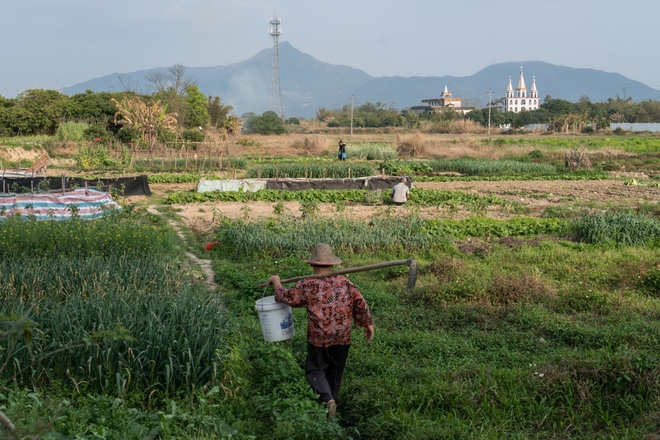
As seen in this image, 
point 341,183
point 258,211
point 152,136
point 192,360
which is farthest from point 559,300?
point 152,136

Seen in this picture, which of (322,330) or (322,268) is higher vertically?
(322,268)

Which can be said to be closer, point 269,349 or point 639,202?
point 269,349

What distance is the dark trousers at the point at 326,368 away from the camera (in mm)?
4973

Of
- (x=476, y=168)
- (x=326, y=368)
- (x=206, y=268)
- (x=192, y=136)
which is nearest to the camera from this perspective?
(x=326, y=368)

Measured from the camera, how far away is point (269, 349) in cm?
570

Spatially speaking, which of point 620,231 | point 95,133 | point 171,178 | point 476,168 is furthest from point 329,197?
point 95,133

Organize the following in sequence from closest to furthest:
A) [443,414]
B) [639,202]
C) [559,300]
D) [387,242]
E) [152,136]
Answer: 1. [443,414]
2. [559,300]
3. [387,242]
4. [639,202]
5. [152,136]

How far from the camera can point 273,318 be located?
5.17m

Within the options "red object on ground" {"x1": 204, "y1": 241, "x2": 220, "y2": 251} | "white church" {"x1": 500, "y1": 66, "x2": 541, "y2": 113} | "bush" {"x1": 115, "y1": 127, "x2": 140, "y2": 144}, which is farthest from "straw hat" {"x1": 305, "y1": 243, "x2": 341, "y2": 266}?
"white church" {"x1": 500, "y1": 66, "x2": 541, "y2": 113}

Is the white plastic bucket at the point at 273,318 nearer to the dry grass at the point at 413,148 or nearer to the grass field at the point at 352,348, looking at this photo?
the grass field at the point at 352,348

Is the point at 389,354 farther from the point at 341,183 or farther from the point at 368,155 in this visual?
the point at 368,155

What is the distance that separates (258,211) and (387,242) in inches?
234

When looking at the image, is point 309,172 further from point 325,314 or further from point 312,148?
point 325,314

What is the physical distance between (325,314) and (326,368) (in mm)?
476
